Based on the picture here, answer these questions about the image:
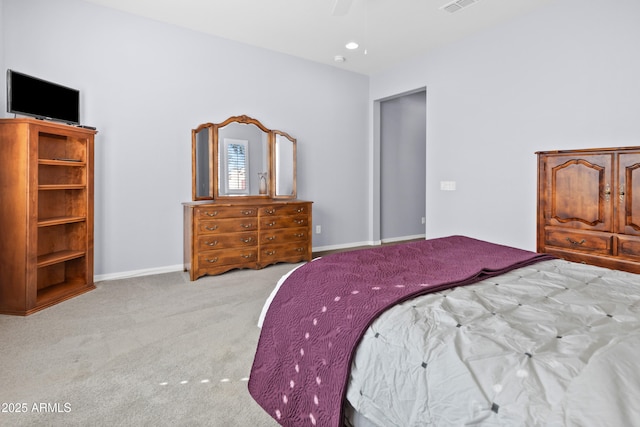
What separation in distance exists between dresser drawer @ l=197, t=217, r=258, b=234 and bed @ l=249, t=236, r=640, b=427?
2.18 meters

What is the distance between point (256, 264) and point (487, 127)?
3.06m

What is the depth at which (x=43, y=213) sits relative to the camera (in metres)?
3.20

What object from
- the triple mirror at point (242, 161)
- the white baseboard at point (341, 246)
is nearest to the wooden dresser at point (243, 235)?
the triple mirror at point (242, 161)

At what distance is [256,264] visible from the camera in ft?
13.6

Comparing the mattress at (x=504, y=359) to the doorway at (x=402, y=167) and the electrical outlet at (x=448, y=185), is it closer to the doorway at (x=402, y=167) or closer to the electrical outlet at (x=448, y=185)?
the electrical outlet at (x=448, y=185)

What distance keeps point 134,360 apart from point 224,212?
199 centimetres

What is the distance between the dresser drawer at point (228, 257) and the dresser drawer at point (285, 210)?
0.44 m

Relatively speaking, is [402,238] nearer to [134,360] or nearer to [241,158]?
[241,158]

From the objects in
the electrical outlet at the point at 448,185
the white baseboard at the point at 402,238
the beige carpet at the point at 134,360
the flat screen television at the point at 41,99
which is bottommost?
the beige carpet at the point at 134,360

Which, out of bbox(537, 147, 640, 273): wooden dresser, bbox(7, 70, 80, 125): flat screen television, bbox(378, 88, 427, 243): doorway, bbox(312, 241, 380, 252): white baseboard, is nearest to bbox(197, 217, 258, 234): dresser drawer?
bbox(312, 241, 380, 252): white baseboard

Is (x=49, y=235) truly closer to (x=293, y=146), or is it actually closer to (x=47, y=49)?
(x=47, y=49)

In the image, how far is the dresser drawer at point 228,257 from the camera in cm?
379

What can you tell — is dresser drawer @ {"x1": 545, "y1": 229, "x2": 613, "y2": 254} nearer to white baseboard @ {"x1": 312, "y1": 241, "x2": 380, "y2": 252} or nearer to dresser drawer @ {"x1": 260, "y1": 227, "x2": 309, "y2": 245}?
dresser drawer @ {"x1": 260, "y1": 227, "x2": 309, "y2": 245}

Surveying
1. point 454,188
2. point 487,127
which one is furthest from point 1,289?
point 487,127
